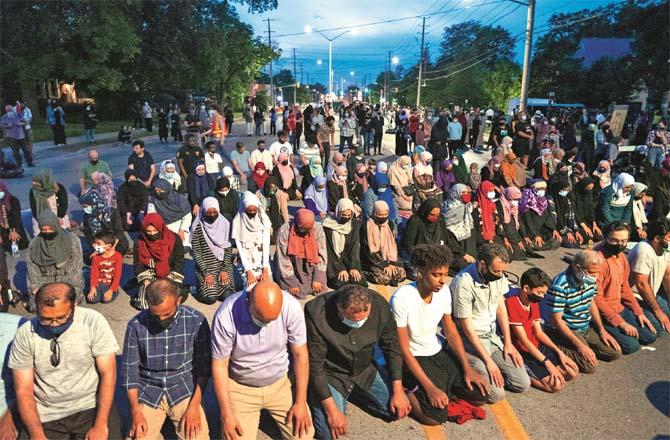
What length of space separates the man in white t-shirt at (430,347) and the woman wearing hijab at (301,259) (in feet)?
6.96

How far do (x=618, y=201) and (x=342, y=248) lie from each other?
16.7 feet

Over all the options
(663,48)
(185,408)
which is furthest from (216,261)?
(663,48)

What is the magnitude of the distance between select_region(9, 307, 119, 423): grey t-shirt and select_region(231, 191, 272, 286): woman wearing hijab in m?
2.95

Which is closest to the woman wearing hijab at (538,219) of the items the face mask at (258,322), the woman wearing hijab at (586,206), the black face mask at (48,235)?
the woman wearing hijab at (586,206)

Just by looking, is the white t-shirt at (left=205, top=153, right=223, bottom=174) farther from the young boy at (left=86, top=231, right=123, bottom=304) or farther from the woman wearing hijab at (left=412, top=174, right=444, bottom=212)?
the young boy at (left=86, top=231, right=123, bottom=304)

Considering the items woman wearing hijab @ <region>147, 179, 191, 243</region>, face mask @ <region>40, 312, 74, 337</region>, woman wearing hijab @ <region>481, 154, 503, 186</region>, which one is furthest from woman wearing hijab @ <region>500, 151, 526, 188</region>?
face mask @ <region>40, 312, 74, 337</region>

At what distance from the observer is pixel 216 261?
6066 millimetres

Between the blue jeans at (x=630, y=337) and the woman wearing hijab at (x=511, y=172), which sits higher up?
the woman wearing hijab at (x=511, y=172)

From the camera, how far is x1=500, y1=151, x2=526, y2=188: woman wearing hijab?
33.1ft

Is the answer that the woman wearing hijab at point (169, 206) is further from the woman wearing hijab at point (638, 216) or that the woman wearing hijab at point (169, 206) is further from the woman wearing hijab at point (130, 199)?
the woman wearing hijab at point (638, 216)

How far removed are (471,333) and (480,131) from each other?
1825cm

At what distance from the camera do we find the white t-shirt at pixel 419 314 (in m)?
3.77

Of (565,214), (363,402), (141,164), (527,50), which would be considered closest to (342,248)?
(363,402)

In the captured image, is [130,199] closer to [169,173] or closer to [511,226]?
[169,173]
